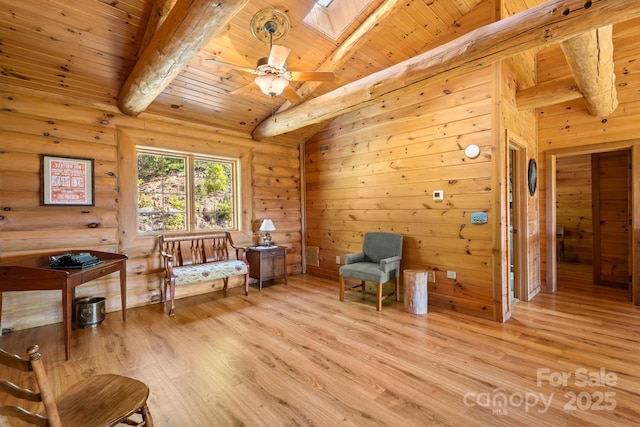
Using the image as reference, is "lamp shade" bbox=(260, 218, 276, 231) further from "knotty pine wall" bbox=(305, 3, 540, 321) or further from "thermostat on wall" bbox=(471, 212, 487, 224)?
"thermostat on wall" bbox=(471, 212, 487, 224)

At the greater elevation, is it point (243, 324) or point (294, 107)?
point (294, 107)

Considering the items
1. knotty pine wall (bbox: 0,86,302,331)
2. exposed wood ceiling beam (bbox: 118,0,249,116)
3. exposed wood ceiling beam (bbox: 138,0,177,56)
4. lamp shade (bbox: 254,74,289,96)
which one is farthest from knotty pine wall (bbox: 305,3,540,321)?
exposed wood ceiling beam (bbox: 138,0,177,56)

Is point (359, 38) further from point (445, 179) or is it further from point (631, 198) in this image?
point (631, 198)

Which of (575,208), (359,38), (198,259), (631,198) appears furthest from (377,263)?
(575,208)

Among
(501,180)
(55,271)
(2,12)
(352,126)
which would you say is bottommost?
(55,271)

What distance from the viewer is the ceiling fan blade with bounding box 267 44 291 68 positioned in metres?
2.42

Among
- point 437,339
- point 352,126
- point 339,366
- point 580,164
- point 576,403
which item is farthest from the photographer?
point 580,164

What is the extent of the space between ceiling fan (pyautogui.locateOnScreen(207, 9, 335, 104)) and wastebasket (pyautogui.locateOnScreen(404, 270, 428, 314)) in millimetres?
2356

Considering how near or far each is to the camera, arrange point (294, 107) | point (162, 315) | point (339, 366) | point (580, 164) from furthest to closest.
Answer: point (580, 164)
point (294, 107)
point (162, 315)
point (339, 366)

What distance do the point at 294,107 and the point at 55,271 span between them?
3.20 m

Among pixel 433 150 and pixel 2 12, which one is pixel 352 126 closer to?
pixel 433 150

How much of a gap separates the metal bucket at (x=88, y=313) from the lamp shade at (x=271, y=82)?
2.90 meters

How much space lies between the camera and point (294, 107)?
13.5 ft

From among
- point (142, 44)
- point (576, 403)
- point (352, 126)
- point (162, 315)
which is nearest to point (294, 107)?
point (352, 126)
